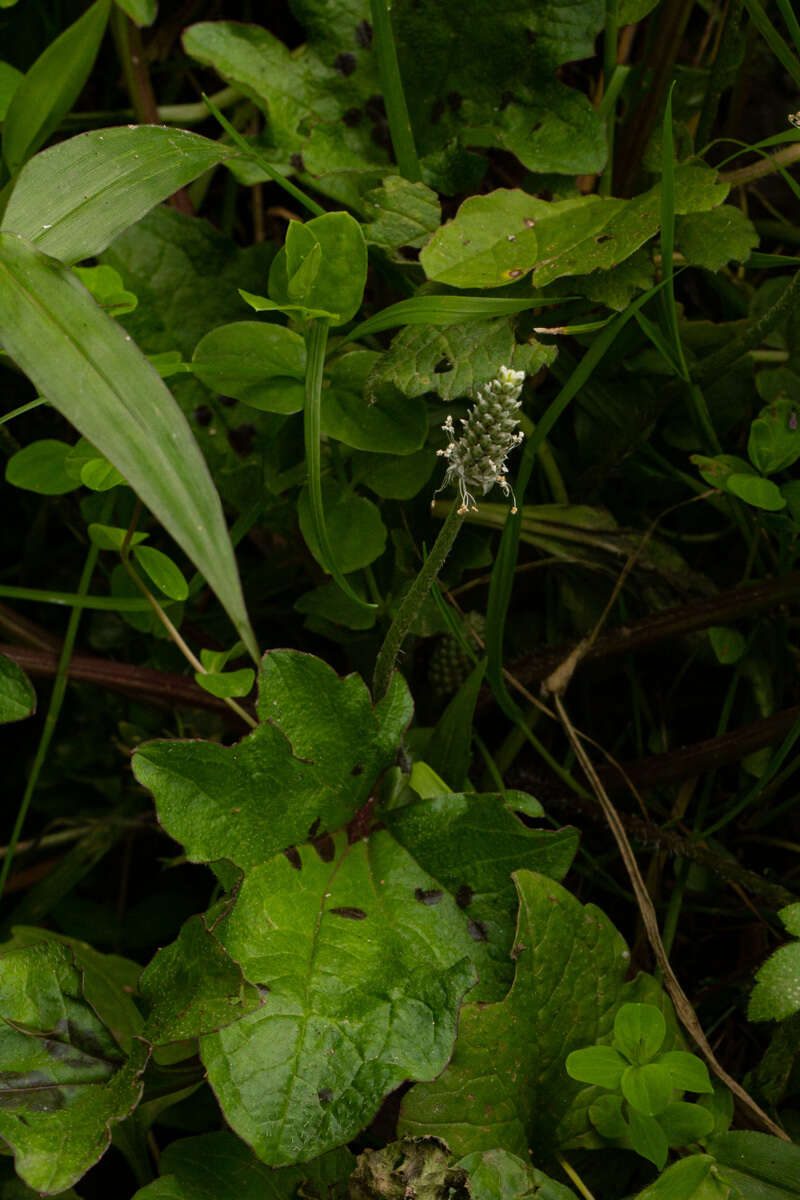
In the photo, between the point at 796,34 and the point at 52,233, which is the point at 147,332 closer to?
the point at 52,233

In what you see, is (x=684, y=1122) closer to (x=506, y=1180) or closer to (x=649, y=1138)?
(x=649, y=1138)

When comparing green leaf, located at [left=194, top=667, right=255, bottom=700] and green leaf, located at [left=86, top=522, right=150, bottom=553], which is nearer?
green leaf, located at [left=194, top=667, right=255, bottom=700]

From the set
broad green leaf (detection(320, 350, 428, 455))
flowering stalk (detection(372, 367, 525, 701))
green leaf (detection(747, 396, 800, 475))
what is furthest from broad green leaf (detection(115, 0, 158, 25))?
green leaf (detection(747, 396, 800, 475))

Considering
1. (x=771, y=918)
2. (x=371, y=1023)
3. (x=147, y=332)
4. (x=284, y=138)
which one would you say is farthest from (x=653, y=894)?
(x=284, y=138)

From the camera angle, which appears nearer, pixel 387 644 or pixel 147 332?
pixel 387 644

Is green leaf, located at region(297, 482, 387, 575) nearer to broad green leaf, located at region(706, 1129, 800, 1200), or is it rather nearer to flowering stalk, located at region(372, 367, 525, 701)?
flowering stalk, located at region(372, 367, 525, 701)

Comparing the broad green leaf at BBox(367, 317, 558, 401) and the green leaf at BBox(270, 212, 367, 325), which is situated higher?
the green leaf at BBox(270, 212, 367, 325)
